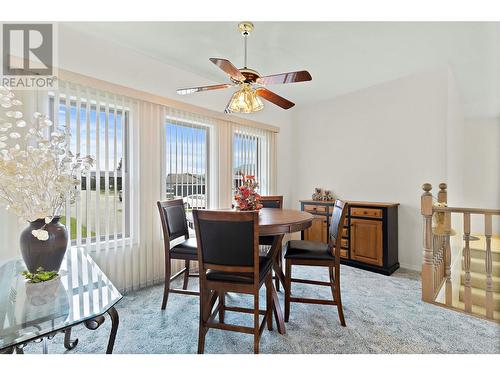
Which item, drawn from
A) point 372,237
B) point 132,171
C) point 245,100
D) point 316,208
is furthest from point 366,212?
point 132,171

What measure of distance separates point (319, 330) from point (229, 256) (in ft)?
3.32

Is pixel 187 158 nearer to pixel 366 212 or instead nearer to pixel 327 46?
pixel 327 46

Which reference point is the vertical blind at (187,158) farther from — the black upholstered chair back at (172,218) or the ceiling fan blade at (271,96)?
the ceiling fan blade at (271,96)

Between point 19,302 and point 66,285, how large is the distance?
200 mm

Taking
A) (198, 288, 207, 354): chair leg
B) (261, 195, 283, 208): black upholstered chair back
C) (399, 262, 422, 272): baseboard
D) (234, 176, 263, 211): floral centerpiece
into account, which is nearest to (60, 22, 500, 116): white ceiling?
(234, 176, 263, 211): floral centerpiece

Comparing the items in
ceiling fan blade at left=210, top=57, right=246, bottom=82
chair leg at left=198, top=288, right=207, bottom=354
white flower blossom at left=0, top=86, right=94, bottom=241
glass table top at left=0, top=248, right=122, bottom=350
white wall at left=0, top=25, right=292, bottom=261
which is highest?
white wall at left=0, top=25, right=292, bottom=261

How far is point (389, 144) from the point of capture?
→ 359cm

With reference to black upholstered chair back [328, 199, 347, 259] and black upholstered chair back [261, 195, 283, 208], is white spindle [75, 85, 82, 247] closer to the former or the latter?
black upholstered chair back [261, 195, 283, 208]

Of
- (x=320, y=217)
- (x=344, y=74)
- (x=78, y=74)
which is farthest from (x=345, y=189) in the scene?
(x=78, y=74)

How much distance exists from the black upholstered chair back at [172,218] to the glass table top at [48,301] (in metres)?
0.83

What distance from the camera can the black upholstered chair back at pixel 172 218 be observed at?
7.69ft

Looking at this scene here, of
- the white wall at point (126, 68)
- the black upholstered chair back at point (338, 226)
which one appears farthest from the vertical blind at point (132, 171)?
the black upholstered chair back at point (338, 226)

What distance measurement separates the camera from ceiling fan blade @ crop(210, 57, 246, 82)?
1.63 meters

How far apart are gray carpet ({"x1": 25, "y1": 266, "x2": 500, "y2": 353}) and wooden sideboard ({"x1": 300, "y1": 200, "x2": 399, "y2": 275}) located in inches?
27.3
